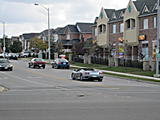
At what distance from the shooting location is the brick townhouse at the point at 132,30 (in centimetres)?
5972

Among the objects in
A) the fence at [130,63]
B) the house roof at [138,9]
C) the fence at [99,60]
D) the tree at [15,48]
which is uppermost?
the house roof at [138,9]

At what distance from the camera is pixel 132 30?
2562 inches

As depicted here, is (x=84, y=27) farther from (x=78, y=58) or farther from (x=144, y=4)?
(x=144, y=4)

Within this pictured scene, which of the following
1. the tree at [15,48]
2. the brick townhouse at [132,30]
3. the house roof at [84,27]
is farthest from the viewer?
the tree at [15,48]

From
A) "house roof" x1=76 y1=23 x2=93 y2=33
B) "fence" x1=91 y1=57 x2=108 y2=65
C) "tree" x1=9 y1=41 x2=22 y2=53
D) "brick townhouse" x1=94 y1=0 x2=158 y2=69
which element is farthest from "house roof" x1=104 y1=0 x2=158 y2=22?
"tree" x1=9 y1=41 x2=22 y2=53

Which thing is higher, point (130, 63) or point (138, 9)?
point (138, 9)

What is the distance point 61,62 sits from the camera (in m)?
54.0

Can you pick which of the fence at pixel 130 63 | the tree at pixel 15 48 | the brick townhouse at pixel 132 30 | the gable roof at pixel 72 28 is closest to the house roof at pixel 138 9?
the brick townhouse at pixel 132 30

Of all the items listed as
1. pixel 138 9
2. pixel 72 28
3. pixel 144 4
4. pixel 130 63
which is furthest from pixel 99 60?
pixel 72 28

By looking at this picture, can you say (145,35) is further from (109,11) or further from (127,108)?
(127,108)

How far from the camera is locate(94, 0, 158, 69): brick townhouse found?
5972cm

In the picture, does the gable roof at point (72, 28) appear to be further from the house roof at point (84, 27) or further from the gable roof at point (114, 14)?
the gable roof at point (114, 14)

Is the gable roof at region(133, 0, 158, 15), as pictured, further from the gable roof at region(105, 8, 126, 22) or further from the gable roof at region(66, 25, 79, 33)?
the gable roof at region(66, 25, 79, 33)

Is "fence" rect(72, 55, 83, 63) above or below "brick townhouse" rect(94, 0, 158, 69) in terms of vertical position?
below
